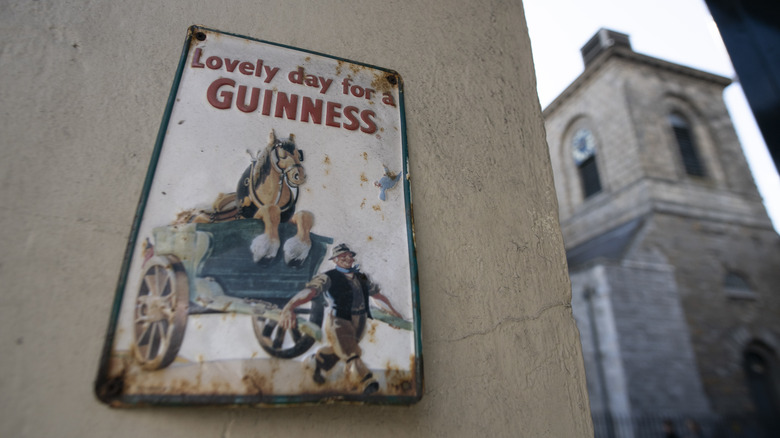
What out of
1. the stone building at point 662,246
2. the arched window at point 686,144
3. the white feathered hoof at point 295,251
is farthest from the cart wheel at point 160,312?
the arched window at point 686,144

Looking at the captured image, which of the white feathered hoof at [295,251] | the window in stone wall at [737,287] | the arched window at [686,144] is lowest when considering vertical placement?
the white feathered hoof at [295,251]

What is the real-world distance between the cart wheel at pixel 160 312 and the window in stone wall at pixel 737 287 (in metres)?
13.3

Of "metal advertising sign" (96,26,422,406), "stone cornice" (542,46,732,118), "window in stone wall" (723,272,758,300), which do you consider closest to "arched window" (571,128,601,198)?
"stone cornice" (542,46,732,118)

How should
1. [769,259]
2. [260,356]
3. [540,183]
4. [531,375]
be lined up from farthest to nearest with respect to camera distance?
[769,259] < [540,183] < [531,375] < [260,356]

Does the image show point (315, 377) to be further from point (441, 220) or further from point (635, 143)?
point (635, 143)

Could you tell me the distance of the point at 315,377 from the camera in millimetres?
959

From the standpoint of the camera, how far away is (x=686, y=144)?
1319cm

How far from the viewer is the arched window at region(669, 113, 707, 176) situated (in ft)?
42.0

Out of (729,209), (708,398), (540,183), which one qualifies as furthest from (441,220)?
(729,209)

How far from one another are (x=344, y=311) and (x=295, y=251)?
7.5 inches

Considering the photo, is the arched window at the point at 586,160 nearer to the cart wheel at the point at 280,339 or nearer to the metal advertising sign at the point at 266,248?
the metal advertising sign at the point at 266,248

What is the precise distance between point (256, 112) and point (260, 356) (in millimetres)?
660

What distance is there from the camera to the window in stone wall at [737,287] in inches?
424

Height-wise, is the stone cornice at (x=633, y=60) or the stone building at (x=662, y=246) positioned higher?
the stone cornice at (x=633, y=60)
